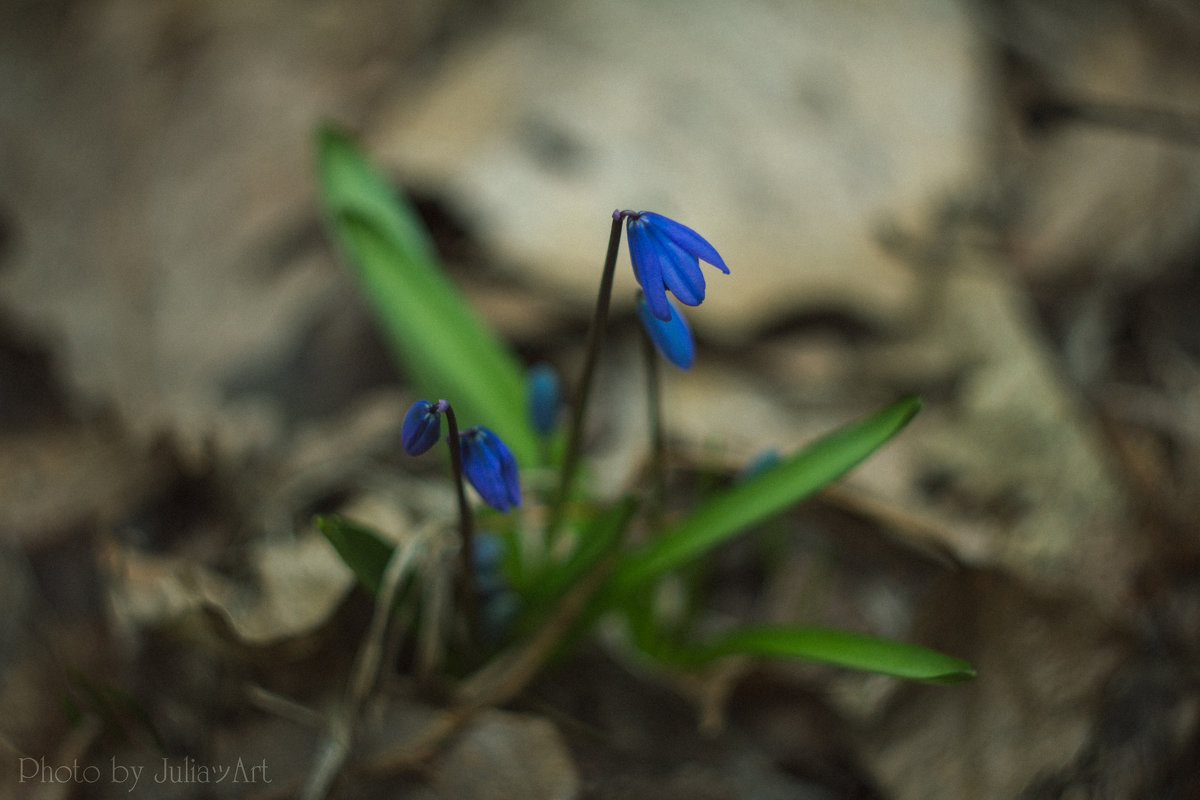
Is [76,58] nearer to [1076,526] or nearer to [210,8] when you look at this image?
[210,8]

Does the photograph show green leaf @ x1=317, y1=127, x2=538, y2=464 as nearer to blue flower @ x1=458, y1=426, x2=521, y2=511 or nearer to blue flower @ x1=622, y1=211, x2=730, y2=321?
blue flower @ x1=458, y1=426, x2=521, y2=511

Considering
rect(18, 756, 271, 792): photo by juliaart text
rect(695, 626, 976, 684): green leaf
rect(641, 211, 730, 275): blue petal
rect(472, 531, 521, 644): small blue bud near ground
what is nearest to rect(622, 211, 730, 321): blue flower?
rect(641, 211, 730, 275): blue petal

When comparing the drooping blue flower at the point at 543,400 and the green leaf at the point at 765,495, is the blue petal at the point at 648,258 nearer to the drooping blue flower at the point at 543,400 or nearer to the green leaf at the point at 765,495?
the green leaf at the point at 765,495

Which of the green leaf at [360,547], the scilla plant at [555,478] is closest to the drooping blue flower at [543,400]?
the scilla plant at [555,478]

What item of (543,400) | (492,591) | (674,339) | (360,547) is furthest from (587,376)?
(492,591)

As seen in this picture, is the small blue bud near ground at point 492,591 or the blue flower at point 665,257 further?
the small blue bud near ground at point 492,591

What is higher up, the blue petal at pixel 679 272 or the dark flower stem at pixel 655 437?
the blue petal at pixel 679 272
